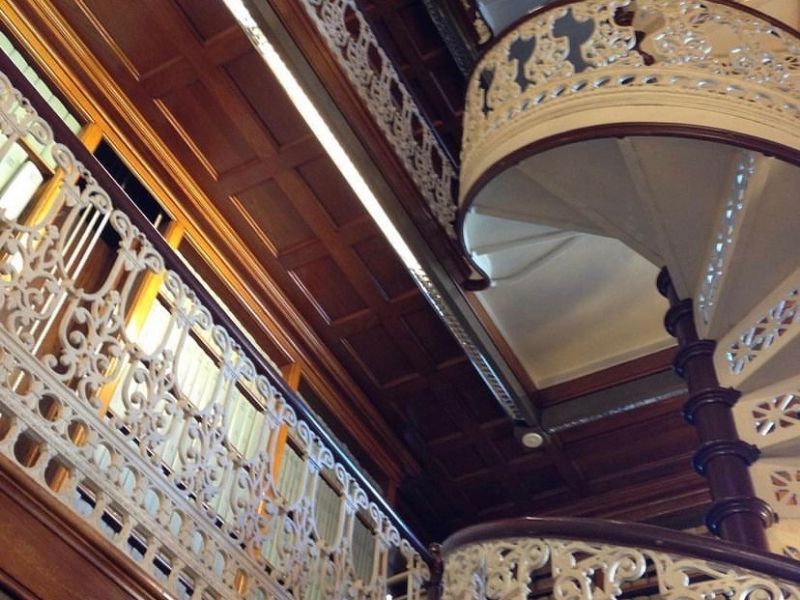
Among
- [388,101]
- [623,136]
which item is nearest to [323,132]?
[388,101]

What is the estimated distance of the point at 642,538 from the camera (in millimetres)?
2922

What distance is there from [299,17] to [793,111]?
228cm

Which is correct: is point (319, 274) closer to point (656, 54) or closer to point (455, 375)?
point (455, 375)

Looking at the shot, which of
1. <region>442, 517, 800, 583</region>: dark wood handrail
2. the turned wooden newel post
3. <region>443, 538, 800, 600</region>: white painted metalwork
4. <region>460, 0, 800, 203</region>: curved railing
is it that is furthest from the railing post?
<region>460, 0, 800, 203</region>: curved railing

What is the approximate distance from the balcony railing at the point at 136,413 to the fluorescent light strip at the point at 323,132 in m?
1.10

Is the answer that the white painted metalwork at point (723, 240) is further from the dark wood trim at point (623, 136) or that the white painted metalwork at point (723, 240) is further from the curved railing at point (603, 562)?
the curved railing at point (603, 562)

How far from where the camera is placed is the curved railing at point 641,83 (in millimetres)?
3713

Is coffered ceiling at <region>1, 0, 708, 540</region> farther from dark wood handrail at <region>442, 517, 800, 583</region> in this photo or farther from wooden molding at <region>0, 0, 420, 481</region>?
dark wood handrail at <region>442, 517, 800, 583</region>

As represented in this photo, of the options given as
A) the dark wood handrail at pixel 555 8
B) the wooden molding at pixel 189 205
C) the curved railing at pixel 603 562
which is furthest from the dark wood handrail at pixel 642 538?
the wooden molding at pixel 189 205

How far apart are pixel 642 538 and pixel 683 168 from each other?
1787mm

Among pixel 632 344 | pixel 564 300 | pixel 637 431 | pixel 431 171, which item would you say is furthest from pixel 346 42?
pixel 637 431

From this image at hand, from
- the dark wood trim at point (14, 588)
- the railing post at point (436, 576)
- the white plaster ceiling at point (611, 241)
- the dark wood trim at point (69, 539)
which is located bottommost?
the dark wood trim at point (14, 588)

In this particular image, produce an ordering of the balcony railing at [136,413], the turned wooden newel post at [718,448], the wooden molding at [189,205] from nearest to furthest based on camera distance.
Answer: the balcony railing at [136,413] < the turned wooden newel post at [718,448] < the wooden molding at [189,205]

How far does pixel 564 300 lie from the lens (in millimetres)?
5738
